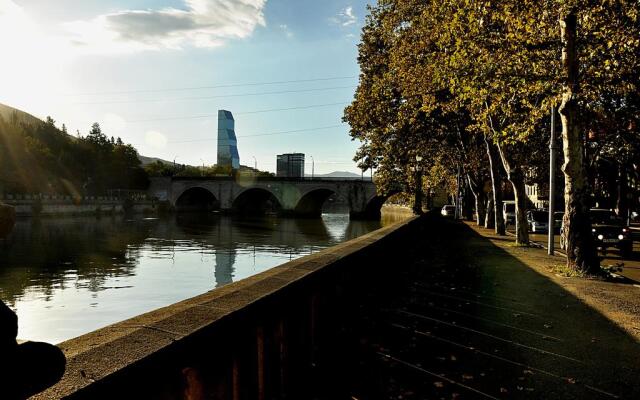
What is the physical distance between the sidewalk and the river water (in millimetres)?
9464

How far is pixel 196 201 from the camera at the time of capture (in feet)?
396

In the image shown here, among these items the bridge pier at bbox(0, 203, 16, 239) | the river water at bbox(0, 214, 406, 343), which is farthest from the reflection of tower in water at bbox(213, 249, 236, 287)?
the bridge pier at bbox(0, 203, 16, 239)

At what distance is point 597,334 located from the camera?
7500 mm

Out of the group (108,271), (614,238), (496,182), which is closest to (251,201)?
(108,271)

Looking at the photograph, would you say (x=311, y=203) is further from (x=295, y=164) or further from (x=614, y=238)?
(x=614, y=238)

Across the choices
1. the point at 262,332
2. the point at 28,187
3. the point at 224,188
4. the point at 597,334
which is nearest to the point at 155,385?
the point at 262,332

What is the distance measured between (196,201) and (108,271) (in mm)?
97389

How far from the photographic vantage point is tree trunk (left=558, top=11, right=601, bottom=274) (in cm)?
1297

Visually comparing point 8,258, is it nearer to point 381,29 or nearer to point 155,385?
point 381,29

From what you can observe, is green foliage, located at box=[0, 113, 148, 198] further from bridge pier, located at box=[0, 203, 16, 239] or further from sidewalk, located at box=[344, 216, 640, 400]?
bridge pier, located at box=[0, 203, 16, 239]

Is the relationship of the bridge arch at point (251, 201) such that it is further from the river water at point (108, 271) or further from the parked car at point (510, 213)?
the parked car at point (510, 213)

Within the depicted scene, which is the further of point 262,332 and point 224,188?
point 224,188

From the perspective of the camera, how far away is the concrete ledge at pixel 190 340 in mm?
2260

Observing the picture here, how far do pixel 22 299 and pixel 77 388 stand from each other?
18838 mm
